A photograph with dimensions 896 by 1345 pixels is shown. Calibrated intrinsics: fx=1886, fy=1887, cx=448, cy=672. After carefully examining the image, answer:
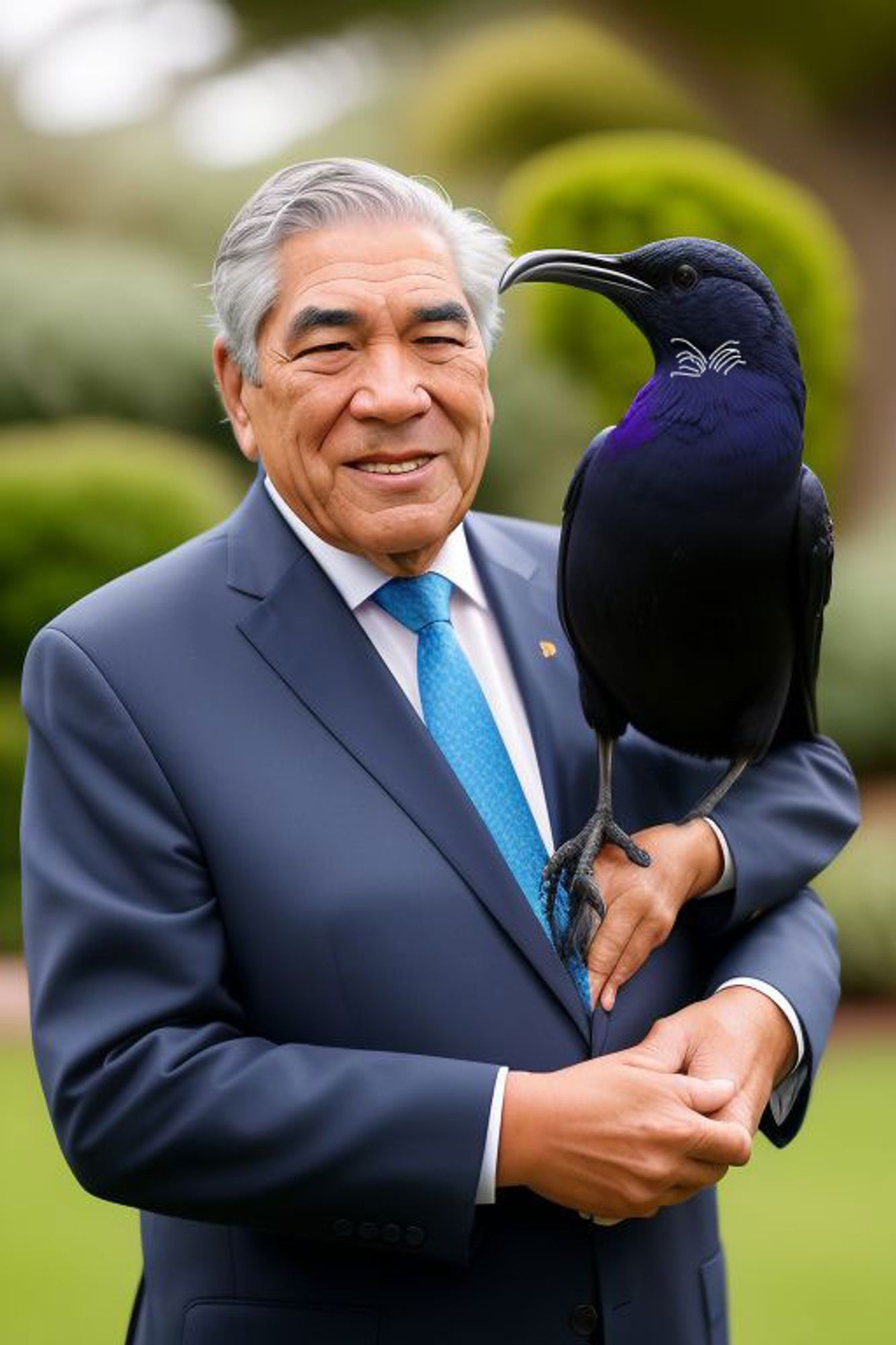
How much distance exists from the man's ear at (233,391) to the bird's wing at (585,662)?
1.23 feet

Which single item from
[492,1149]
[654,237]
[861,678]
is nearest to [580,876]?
[492,1149]

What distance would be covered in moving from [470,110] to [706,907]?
35.4 ft

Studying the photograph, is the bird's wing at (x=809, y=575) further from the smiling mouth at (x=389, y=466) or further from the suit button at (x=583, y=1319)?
the suit button at (x=583, y=1319)

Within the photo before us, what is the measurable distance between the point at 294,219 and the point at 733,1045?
1018 millimetres

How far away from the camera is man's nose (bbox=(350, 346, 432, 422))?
2031 millimetres

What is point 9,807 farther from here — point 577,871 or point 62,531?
point 577,871

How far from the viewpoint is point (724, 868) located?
7.14 ft

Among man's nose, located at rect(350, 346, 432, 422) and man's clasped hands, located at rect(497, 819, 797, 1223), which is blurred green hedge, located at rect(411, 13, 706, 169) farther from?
man's clasped hands, located at rect(497, 819, 797, 1223)

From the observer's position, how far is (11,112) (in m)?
13.6

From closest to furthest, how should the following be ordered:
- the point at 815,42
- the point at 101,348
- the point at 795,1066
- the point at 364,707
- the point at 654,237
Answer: the point at 364,707, the point at 795,1066, the point at 654,237, the point at 101,348, the point at 815,42

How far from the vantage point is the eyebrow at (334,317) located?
2021 mm

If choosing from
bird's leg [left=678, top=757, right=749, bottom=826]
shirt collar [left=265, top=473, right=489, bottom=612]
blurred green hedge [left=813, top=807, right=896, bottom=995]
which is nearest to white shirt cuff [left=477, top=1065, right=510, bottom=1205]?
bird's leg [left=678, top=757, right=749, bottom=826]

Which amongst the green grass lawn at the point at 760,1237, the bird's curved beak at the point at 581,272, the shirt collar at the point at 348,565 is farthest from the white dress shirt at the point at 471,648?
the green grass lawn at the point at 760,1237

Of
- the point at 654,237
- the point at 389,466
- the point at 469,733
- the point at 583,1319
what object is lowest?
the point at 583,1319
